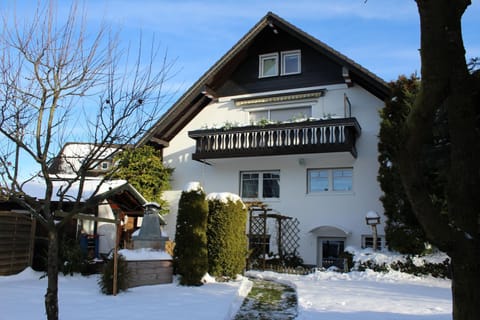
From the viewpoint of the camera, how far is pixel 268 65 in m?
18.7

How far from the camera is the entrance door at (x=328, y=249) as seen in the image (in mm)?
16344

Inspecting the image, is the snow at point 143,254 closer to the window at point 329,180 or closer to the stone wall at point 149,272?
the stone wall at point 149,272

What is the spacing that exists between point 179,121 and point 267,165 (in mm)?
4379

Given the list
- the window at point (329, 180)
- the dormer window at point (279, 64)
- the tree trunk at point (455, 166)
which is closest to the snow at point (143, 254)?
the tree trunk at point (455, 166)

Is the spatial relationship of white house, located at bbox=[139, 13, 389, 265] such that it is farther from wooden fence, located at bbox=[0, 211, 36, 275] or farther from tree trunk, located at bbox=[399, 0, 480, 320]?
tree trunk, located at bbox=[399, 0, 480, 320]

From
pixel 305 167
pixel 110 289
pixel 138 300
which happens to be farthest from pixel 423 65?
pixel 305 167

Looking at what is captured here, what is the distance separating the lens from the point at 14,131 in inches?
229

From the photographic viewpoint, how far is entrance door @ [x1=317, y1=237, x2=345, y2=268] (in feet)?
53.6

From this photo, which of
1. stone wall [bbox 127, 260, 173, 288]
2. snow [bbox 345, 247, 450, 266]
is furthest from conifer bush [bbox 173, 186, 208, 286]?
snow [bbox 345, 247, 450, 266]

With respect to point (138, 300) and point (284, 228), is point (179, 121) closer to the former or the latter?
point (284, 228)

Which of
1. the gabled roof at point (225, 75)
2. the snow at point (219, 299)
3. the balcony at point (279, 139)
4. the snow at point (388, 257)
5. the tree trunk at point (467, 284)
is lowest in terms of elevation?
the snow at point (219, 299)

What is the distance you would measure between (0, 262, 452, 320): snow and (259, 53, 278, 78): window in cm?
927

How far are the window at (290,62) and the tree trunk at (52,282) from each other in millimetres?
14134

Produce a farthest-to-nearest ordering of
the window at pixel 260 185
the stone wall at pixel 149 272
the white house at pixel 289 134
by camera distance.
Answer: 1. the window at pixel 260 185
2. the white house at pixel 289 134
3. the stone wall at pixel 149 272
